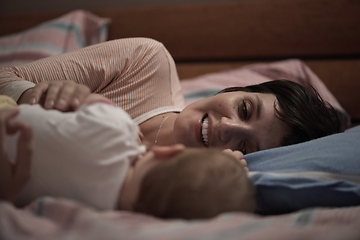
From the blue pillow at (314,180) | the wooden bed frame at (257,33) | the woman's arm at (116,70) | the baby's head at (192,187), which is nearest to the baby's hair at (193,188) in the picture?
the baby's head at (192,187)

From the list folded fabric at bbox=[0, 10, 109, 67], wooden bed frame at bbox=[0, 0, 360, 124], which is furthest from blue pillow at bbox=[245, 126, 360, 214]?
folded fabric at bbox=[0, 10, 109, 67]

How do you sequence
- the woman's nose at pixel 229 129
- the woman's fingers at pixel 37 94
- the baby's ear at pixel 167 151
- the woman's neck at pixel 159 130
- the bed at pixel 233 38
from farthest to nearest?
the bed at pixel 233 38 < the woman's neck at pixel 159 130 < the woman's nose at pixel 229 129 < the woman's fingers at pixel 37 94 < the baby's ear at pixel 167 151

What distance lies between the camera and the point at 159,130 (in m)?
1.16

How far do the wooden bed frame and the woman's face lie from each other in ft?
3.12

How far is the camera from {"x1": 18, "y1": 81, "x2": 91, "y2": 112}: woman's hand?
0.77 metres

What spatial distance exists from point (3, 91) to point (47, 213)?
1.64 ft

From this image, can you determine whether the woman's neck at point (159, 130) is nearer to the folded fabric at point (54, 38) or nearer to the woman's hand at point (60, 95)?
the woman's hand at point (60, 95)

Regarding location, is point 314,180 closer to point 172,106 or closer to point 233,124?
point 233,124

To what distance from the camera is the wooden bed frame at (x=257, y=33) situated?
1.83 m

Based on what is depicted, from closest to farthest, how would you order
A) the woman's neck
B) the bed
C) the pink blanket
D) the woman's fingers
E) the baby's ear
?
the pink blanket, the baby's ear, the woman's fingers, the woman's neck, the bed

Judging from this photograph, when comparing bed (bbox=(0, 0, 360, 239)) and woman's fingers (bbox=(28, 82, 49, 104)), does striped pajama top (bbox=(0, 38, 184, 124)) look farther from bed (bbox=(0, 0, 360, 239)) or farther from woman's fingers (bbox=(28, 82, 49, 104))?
bed (bbox=(0, 0, 360, 239))

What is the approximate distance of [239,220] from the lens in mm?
573

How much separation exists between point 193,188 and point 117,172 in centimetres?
18

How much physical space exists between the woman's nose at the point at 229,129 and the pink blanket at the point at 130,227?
1.37 ft
